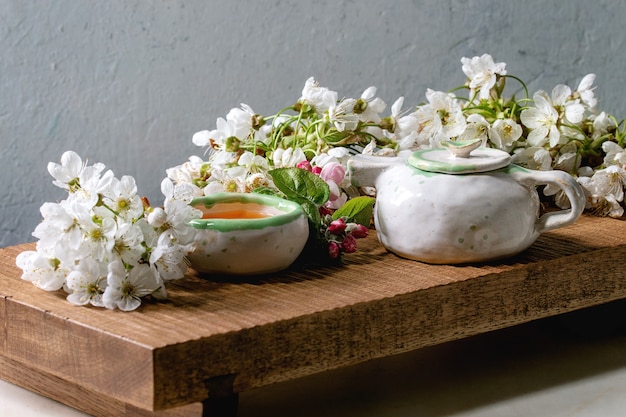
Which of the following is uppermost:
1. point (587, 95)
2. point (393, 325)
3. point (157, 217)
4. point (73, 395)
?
point (587, 95)

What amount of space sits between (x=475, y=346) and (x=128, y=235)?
1.74 ft

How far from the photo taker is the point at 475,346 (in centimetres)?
139

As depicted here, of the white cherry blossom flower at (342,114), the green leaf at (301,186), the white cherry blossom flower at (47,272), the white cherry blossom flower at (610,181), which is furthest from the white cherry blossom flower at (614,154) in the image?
the white cherry blossom flower at (47,272)

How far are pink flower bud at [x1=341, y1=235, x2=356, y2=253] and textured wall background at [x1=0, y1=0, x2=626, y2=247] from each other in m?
1.12

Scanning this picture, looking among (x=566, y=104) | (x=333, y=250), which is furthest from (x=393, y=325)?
(x=566, y=104)

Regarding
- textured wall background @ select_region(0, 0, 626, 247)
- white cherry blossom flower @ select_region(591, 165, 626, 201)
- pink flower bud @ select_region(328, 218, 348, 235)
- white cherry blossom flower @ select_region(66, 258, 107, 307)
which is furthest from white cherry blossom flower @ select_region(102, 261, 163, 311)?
textured wall background @ select_region(0, 0, 626, 247)

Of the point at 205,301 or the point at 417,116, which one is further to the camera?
the point at 417,116

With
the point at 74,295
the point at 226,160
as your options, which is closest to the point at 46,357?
the point at 74,295

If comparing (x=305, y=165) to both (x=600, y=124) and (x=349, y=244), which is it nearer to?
(x=349, y=244)

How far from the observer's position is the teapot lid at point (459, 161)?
1193 millimetres

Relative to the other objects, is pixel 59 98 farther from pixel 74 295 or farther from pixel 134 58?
pixel 74 295

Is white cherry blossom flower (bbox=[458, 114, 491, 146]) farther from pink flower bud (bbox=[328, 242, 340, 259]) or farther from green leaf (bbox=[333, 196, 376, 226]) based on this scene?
pink flower bud (bbox=[328, 242, 340, 259])

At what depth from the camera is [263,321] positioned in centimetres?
101

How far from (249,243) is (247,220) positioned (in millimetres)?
26
